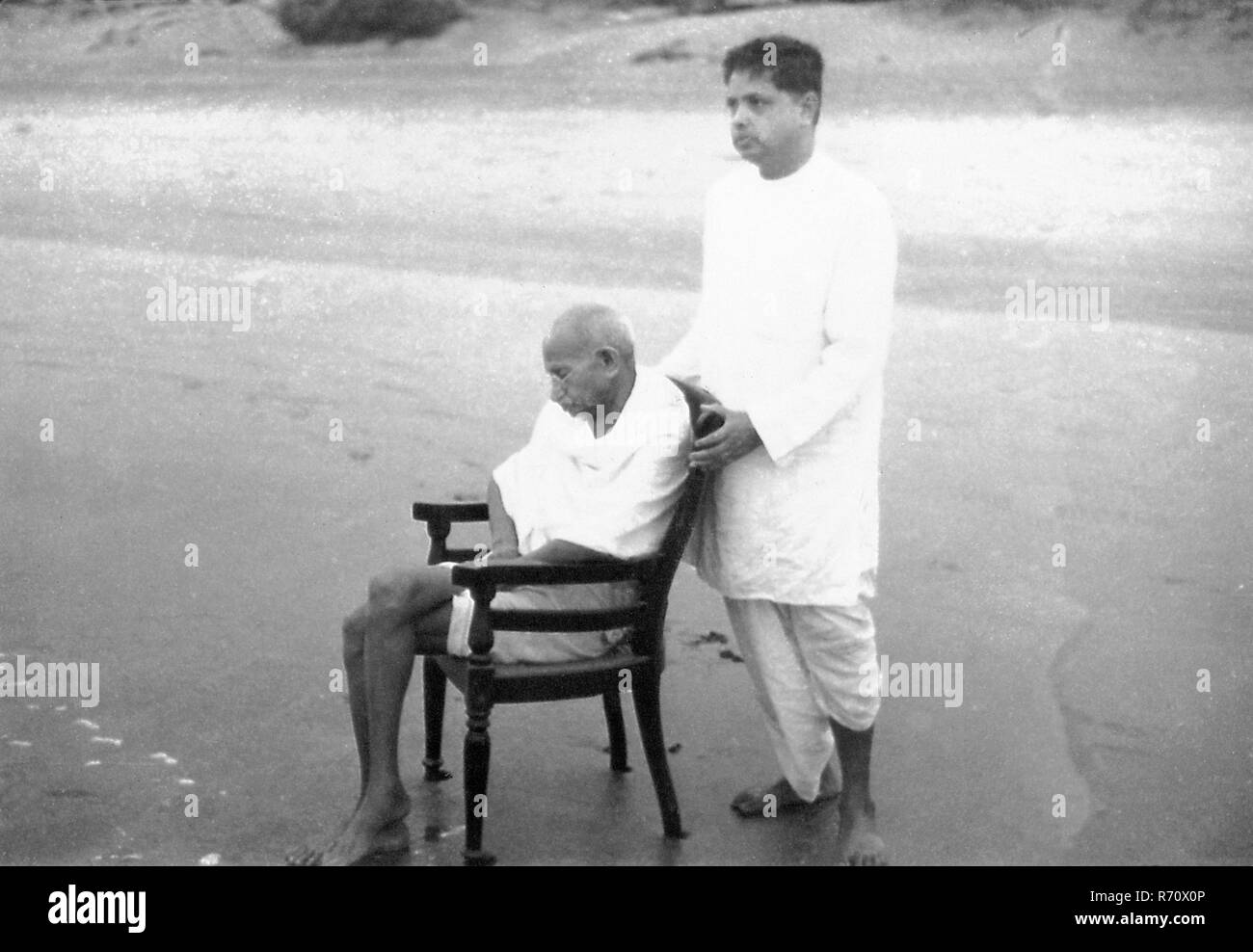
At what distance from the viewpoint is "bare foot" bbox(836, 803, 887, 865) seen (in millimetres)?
4160

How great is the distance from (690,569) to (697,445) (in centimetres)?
220

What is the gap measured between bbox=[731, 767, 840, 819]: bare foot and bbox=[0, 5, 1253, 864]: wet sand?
2.1 inches

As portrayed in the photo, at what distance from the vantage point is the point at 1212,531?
6457mm

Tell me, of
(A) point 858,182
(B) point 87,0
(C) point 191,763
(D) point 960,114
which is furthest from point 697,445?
(B) point 87,0

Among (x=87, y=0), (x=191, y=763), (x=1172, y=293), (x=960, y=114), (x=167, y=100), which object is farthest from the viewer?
(x=87, y=0)

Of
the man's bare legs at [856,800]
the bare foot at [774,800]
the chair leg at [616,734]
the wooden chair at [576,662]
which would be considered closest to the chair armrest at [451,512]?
the wooden chair at [576,662]

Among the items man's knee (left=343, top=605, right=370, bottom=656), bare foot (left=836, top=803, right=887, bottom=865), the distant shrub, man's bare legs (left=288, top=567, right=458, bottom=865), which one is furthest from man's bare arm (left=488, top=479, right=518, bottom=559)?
the distant shrub

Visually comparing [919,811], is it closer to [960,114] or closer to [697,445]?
[697,445]

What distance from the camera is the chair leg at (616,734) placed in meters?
4.62

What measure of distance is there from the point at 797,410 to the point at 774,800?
1025 mm

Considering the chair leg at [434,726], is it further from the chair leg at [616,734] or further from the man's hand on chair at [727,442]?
the man's hand on chair at [727,442]

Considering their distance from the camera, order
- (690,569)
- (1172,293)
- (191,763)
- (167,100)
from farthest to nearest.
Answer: (167,100) → (1172,293) → (690,569) → (191,763)

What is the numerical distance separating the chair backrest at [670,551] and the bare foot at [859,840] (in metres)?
0.56
